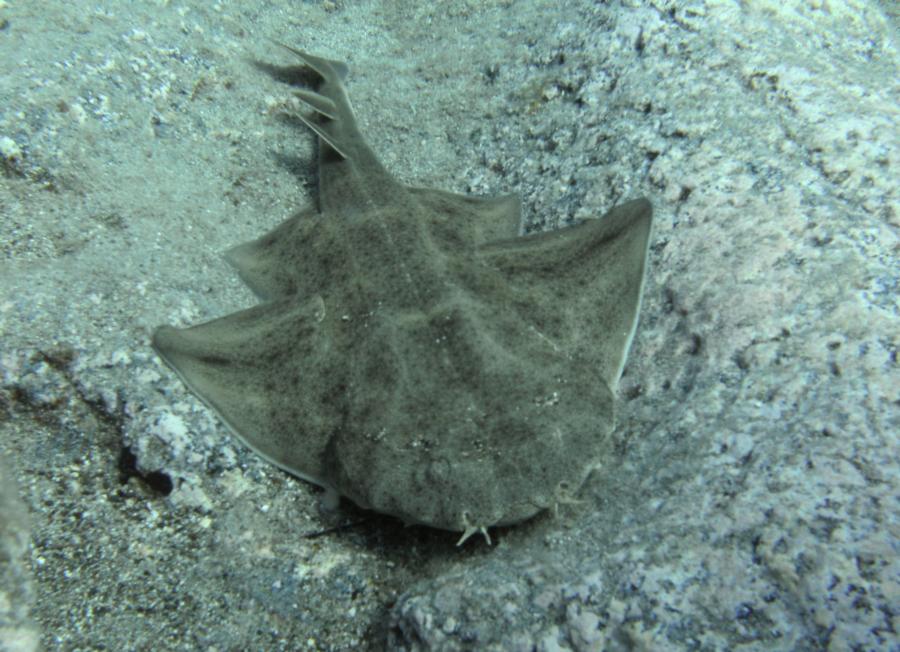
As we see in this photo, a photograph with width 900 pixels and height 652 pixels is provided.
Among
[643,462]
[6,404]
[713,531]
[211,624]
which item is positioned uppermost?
[713,531]

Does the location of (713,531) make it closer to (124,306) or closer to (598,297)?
(598,297)

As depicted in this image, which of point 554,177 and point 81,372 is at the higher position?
point 554,177

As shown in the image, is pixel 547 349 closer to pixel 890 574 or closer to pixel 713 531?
pixel 713 531

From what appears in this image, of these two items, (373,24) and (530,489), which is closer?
(530,489)

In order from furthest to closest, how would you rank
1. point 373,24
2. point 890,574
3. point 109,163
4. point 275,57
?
point 373,24 < point 275,57 < point 109,163 < point 890,574

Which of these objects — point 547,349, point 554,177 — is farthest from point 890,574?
point 554,177

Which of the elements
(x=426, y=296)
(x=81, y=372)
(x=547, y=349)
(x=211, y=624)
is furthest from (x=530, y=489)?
(x=81, y=372)

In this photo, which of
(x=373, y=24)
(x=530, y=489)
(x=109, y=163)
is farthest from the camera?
(x=373, y=24)
